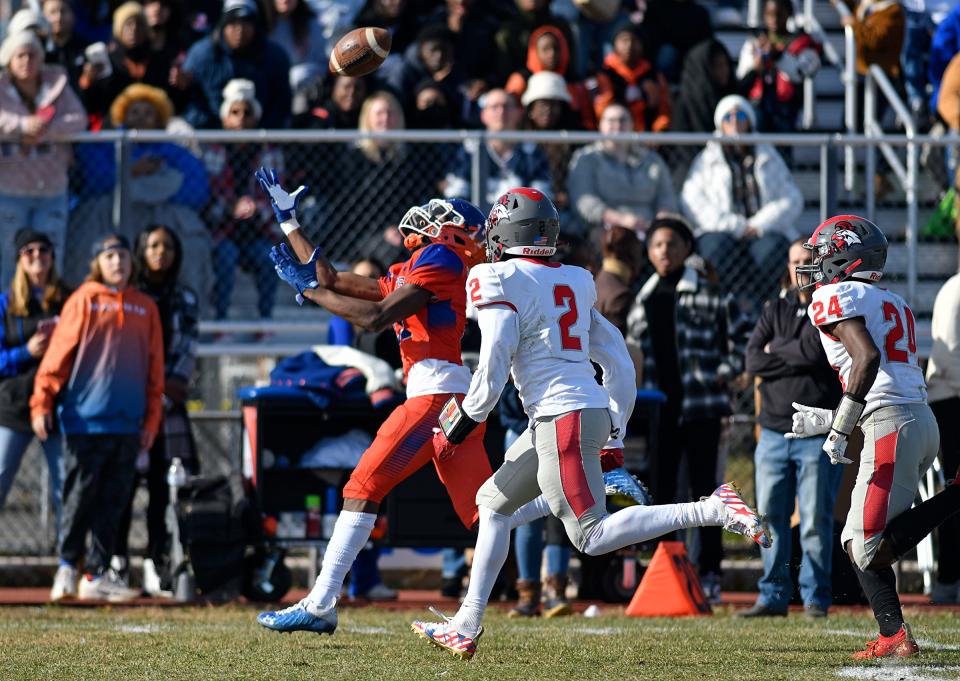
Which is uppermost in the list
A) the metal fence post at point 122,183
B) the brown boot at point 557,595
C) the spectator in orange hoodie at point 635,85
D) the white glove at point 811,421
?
the spectator in orange hoodie at point 635,85

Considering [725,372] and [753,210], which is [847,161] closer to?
[753,210]

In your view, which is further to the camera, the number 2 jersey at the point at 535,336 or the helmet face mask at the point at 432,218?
the helmet face mask at the point at 432,218

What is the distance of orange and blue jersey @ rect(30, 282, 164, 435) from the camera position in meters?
9.16

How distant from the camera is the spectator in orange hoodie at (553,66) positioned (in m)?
11.9

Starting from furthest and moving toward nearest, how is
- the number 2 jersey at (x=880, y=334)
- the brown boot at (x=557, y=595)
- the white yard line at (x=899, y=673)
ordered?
the brown boot at (x=557, y=595)
the number 2 jersey at (x=880, y=334)
the white yard line at (x=899, y=673)

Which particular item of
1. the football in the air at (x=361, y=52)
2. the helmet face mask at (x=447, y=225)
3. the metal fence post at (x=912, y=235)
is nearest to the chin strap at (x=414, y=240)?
the helmet face mask at (x=447, y=225)

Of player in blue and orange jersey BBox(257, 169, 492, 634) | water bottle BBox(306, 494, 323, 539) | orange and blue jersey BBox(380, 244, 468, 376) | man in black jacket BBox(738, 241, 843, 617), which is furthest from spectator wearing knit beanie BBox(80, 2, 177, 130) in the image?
orange and blue jersey BBox(380, 244, 468, 376)

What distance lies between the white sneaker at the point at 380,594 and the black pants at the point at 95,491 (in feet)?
4.89

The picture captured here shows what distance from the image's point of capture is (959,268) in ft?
36.7

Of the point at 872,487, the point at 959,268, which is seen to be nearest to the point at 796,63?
the point at 959,268

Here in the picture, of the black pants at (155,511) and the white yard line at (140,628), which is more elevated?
the black pants at (155,511)

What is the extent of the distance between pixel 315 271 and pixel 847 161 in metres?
5.98

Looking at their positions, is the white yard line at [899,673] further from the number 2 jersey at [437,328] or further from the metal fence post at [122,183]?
the metal fence post at [122,183]

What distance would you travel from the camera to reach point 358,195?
1055 cm
